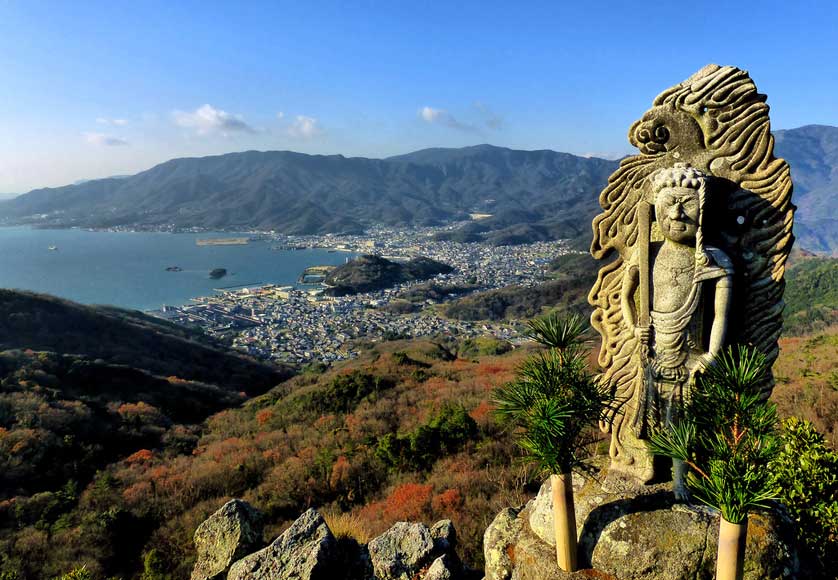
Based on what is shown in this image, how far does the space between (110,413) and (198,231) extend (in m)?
201

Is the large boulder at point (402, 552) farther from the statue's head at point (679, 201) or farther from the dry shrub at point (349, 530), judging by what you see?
the statue's head at point (679, 201)

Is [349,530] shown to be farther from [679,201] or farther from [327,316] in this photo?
[327,316]

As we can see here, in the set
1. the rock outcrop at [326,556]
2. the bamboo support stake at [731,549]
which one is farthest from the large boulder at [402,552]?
the bamboo support stake at [731,549]

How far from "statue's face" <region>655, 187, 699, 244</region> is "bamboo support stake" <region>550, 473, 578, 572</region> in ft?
7.29

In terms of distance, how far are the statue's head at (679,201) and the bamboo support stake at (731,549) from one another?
227 centimetres

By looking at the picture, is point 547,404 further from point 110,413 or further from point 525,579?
point 110,413

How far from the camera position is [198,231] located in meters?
198

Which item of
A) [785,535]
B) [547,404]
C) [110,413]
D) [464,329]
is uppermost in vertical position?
[547,404]

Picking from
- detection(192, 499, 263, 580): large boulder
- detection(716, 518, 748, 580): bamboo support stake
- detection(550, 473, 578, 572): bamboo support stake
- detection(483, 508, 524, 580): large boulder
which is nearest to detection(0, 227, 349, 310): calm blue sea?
detection(192, 499, 263, 580): large boulder

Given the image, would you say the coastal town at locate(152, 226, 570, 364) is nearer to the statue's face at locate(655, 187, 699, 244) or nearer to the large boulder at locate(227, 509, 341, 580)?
the large boulder at locate(227, 509, 341, 580)

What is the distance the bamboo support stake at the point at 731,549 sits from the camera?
9.07 ft

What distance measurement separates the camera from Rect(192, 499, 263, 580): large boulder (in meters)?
5.35

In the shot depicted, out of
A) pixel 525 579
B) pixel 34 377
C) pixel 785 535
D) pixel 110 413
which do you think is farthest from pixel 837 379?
pixel 34 377

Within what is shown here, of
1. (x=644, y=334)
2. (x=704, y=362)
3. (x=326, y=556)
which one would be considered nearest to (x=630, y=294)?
(x=644, y=334)
